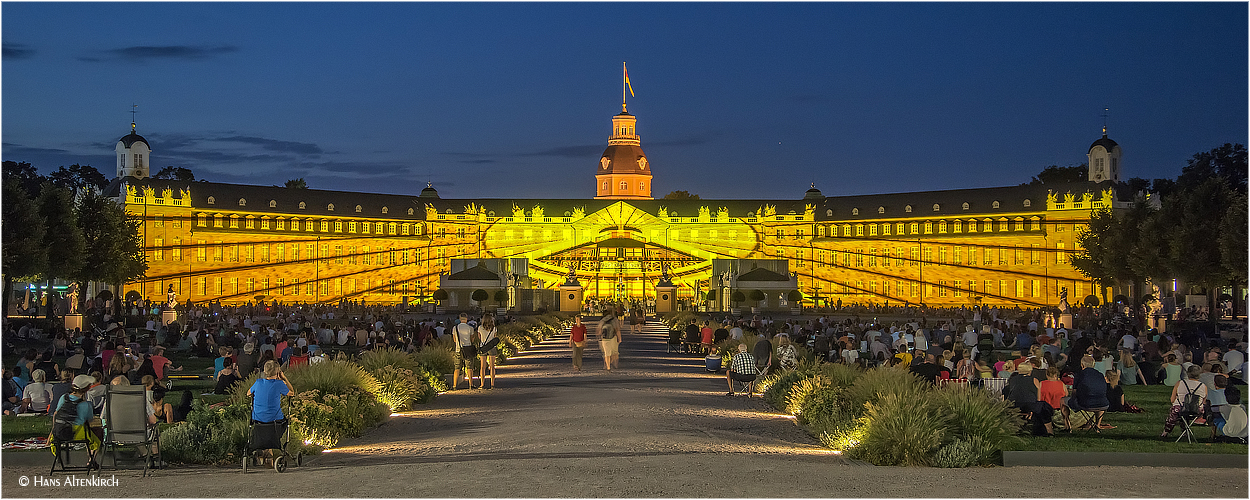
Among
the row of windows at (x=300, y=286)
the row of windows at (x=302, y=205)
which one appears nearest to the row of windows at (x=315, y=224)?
the row of windows at (x=302, y=205)

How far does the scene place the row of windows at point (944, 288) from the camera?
3816 inches

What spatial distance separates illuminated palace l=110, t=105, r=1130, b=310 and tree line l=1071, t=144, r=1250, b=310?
25942 mm

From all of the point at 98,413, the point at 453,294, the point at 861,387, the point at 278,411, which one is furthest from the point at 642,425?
the point at 453,294

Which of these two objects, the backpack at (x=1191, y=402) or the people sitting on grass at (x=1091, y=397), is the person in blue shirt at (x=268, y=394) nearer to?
the people sitting on grass at (x=1091, y=397)

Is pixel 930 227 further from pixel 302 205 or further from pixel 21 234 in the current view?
pixel 21 234

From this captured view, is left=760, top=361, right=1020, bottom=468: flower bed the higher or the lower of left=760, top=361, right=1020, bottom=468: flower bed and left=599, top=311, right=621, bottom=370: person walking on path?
the lower

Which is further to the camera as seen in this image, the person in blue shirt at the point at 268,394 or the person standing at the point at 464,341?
the person standing at the point at 464,341

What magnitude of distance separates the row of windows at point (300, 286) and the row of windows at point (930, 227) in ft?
114

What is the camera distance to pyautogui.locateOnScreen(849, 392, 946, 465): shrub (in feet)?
45.9

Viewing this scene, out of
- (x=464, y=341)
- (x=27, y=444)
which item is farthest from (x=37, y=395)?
(x=464, y=341)

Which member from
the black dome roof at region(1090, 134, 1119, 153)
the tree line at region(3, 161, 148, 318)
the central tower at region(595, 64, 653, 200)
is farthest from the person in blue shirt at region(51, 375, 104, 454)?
the central tower at region(595, 64, 653, 200)

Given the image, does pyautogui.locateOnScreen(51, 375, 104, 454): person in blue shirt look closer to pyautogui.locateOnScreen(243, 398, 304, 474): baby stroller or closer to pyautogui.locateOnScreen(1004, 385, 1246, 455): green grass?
pyautogui.locateOnScreen(243, 398, 304, 474): baby stroller

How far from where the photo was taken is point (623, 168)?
436ft

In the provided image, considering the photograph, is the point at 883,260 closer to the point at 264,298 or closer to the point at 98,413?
the point at 264,298
